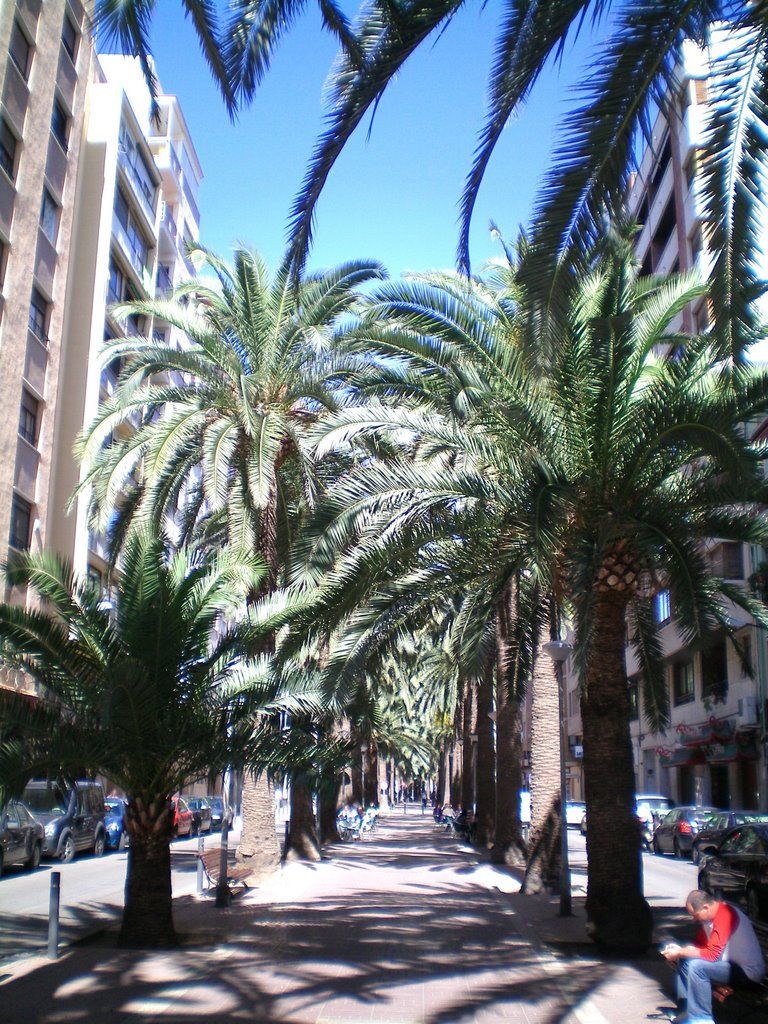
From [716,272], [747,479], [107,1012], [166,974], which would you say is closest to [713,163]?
[716,272]

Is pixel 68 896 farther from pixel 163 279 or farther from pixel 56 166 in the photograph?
pixel 163 279

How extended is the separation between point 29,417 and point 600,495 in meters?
22.9

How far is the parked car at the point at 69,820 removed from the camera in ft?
76.6

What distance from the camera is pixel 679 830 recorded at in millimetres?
29547

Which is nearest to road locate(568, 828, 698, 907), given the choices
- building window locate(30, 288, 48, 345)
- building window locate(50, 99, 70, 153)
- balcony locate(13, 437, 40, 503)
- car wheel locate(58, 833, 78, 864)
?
car wheel locate(58, 833, 78, 864)

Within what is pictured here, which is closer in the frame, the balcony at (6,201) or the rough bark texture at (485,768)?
the rough bark texture at (485,768)

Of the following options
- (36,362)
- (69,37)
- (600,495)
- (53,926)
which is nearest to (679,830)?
(600,495)

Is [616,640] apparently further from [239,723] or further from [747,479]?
[239,723]

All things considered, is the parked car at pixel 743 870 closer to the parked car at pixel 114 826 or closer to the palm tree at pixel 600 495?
the palm tree at pixel 600 495

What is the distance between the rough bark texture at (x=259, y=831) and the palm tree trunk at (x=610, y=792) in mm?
9239

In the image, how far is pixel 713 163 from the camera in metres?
6.45

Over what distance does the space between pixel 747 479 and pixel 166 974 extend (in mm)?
7362

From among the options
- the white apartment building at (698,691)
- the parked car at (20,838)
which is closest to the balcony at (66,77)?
the white apartment building at (698,691)

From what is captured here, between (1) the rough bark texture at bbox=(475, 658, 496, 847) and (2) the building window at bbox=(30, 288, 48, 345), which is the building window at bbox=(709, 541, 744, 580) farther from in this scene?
(2) the building window at bbox=(30, 288, 48, 345)
